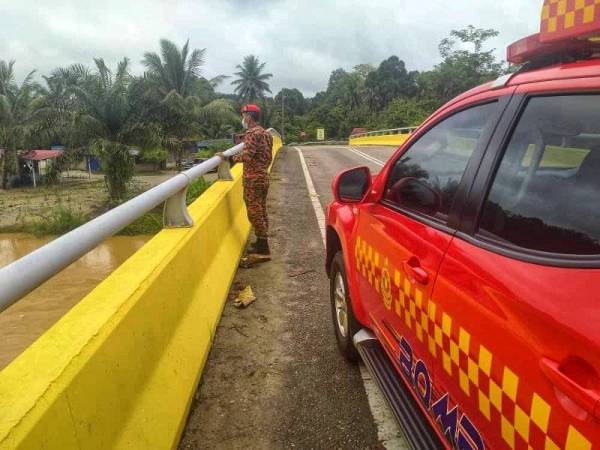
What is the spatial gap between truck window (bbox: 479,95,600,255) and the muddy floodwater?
810 centimetres

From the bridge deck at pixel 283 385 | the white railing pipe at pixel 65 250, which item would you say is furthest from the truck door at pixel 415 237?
the white railing pipe at pixel 65 250

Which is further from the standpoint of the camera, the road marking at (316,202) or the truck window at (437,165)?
the road marking at (316,202)

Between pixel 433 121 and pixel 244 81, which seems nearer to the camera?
pixel 433 121

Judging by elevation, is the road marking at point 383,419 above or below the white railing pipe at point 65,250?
below

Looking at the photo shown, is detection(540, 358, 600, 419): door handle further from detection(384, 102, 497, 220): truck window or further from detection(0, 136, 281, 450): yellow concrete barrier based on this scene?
detection(0, 136, 281, 450): yellow concrete barrier

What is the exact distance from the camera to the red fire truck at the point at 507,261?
127 centimetres

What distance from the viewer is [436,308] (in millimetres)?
1853

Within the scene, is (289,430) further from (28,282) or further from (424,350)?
(28,282)

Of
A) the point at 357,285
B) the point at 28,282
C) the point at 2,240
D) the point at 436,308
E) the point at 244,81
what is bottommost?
the point at 2,240

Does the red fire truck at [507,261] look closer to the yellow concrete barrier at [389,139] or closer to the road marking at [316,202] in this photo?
the road marking at [316,202]

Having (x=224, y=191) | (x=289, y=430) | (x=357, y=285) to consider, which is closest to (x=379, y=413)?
(x=289, y=430)

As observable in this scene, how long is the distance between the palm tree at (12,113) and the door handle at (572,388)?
137 ft

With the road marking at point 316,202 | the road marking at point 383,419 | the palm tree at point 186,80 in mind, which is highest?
the palm tree at point 186,80

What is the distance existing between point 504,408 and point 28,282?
152cm
